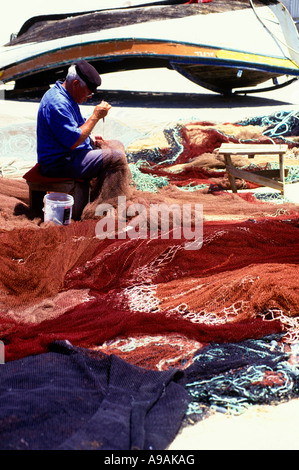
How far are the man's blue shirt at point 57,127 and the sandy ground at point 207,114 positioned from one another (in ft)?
9.78

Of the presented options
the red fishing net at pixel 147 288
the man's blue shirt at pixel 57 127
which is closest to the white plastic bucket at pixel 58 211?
the red fishing net at pixel 147 288

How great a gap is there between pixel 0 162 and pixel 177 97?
7.92m

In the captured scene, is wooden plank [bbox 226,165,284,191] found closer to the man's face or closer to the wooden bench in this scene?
the wooden bench

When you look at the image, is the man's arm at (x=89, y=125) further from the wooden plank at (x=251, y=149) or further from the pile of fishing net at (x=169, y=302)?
the wooden plank at (x=251, y=149)

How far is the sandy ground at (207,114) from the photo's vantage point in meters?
2.38

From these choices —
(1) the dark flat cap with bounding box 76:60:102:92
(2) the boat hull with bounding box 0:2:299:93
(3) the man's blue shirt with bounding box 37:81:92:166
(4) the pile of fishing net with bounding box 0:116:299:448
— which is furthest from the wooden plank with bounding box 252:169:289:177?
(2) the boat hull with bounding box 0:2:299:93

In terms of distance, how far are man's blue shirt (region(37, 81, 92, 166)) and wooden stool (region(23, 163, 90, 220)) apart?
0.53 feet

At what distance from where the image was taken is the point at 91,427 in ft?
7.38

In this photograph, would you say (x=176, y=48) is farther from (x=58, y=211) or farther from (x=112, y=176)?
(x=58, y=211)

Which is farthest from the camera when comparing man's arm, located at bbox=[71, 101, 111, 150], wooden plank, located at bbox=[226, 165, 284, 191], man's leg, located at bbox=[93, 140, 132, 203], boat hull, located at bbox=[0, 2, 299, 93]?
boat hull, located at bbox=[0, 2, 299, 93]

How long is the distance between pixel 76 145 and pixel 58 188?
47 centimetres

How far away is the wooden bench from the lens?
6559 millimetres
